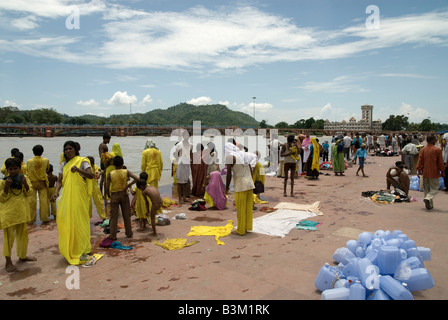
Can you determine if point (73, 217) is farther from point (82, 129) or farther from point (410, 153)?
point (82, 129)

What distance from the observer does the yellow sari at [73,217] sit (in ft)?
14.6

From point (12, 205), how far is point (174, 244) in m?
2.39

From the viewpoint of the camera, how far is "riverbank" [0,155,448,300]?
3.59 metres

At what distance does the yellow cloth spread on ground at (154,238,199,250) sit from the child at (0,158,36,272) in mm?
2020

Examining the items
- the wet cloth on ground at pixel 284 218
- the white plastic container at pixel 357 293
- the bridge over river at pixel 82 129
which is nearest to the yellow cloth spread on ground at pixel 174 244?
the wet cloth on ground at pixel 284 218

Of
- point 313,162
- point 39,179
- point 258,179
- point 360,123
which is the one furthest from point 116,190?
point 360,123

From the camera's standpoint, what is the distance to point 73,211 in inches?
177

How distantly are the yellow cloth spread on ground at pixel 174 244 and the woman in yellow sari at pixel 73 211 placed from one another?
3.72 ft

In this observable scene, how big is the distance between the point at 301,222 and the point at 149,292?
12.2ft

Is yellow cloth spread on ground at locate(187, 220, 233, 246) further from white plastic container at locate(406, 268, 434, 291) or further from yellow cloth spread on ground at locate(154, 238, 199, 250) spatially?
white plastic container at locate(406, 268, 434, 291)

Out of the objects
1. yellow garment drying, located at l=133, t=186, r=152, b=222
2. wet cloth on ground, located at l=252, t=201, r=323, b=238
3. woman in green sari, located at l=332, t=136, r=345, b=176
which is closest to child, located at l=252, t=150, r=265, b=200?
wet cloth on ground, located at l=252, t=201, r=323, b=238

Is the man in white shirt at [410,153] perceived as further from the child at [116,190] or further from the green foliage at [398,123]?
the green foliage at [398,123]

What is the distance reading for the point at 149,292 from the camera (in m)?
3.60
